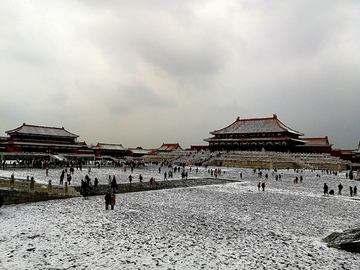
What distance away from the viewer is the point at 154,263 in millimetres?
8555

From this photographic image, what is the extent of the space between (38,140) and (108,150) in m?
27.2

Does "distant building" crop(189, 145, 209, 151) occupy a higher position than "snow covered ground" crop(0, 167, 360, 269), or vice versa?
"distant building" crop(189, 145, 209, 151)

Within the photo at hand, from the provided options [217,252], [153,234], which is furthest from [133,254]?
[217,252]

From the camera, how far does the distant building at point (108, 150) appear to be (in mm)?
95363

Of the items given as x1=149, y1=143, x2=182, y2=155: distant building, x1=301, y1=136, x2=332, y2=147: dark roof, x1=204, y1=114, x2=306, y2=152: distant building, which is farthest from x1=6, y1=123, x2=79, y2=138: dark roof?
x1=301, y1=136, x2=332, y2=147: dark roof

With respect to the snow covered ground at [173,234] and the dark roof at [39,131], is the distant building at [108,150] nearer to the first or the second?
the dark roof at [39,131]

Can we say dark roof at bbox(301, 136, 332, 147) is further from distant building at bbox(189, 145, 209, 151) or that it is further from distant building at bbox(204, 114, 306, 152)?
distant building at bbox(189, 145, 209, 151)

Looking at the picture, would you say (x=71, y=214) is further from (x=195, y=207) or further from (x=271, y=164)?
(x=271, y=164)

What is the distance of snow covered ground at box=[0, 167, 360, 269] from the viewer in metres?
8.66

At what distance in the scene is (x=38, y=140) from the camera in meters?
75.6

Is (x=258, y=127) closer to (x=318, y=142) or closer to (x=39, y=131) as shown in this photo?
(x=318, y=142)

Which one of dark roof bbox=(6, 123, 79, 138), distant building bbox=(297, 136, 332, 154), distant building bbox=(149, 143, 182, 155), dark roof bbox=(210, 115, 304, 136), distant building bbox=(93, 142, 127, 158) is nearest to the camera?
dark roof bbox=(6, 123, 79, 138)

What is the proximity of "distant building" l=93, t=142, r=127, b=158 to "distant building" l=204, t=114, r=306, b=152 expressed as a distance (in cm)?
3867

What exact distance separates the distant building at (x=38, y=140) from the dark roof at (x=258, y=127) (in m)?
49.2
